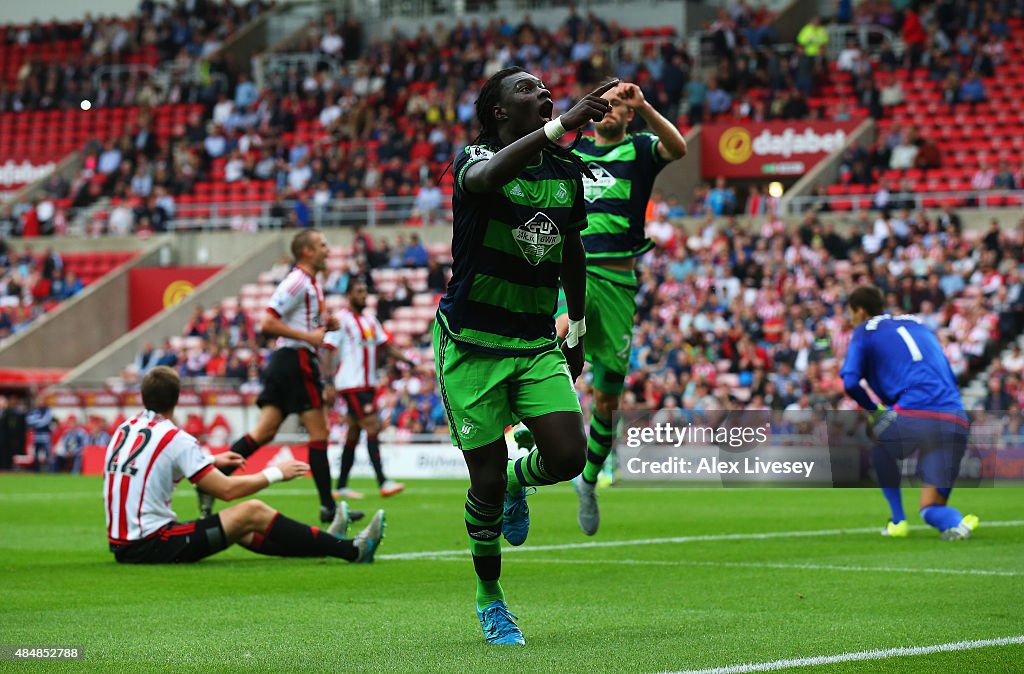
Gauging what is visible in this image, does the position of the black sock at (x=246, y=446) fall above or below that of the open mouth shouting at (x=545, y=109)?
below

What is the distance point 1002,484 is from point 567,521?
8.32 metres

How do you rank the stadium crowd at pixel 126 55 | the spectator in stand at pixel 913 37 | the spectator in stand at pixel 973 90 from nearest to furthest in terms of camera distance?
the spectator in stand at pixel 973 90, the spectator in stand at pixel 913 37, the stadium crowd at pixel 126 55

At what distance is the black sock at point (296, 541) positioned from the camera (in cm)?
971

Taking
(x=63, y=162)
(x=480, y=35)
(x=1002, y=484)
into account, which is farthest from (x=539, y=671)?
(x=63, y=162)

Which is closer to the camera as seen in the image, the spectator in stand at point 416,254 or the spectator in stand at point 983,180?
the spectator in stand at point 983,180

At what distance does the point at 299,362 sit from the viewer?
1280cm

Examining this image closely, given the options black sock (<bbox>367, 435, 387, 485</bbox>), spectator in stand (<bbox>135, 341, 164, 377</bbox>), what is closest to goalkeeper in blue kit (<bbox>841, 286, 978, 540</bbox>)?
black sock (<bbox>367, 435, 387, 485</bbox>)

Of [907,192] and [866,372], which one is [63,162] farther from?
[866,372]

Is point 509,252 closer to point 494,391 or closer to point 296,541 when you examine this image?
point 494,391

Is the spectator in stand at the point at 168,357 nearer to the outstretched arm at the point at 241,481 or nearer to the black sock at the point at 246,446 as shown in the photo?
the black sock at the point at 246,446

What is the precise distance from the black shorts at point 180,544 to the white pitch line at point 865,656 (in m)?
4.57

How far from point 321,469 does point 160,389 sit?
368 centimetres

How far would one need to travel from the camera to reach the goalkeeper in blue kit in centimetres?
1149

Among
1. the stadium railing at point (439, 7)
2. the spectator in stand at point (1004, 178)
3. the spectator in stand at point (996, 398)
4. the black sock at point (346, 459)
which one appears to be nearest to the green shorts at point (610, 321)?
the black sock at point (346, 459)
